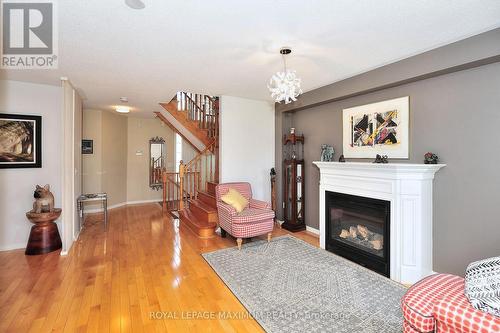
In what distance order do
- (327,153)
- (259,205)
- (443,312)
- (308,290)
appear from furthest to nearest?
(259,205) < (327,153) < (308,290) < (443,312)

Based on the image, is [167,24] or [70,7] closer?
[70,7]

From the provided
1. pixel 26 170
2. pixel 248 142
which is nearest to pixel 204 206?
pixel 248 142

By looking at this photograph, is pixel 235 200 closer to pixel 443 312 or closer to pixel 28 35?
pixel 443 312

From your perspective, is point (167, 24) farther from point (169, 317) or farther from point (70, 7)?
point (169, 317)

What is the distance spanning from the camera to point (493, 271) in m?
1.46

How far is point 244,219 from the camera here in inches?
142

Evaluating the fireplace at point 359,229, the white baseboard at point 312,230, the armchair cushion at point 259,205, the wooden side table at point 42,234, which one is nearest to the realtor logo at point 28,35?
the wooden side table at point 42,234

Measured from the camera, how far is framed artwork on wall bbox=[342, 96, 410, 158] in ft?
9.75

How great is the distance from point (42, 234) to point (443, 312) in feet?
15.5

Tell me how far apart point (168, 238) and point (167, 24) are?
3.32m

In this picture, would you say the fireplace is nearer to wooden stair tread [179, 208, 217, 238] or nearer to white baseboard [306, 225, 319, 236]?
white baseboard [306, 225, 319, 236]

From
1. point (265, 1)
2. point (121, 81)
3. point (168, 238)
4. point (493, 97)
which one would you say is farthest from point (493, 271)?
point (121, 81)

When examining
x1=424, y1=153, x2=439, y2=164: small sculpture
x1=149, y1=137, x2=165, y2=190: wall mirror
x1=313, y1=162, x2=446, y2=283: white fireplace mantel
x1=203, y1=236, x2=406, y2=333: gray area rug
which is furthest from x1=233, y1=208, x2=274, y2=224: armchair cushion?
x1=149, y1=137, x2=165, y2=190: wall mirror

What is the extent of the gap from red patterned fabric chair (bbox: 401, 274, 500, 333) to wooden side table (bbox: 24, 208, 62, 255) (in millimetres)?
4449
